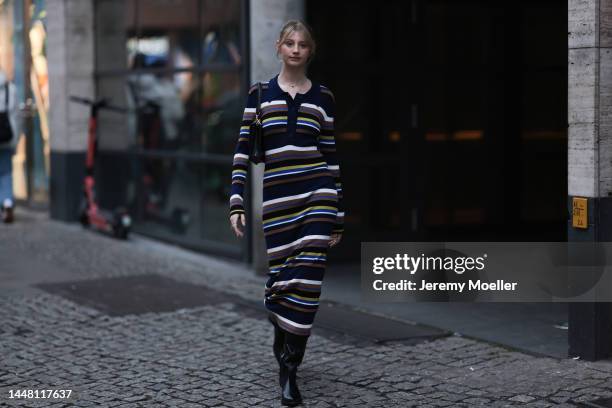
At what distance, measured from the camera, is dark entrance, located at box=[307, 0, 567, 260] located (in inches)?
436

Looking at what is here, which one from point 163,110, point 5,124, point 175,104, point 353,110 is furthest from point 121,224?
point 353,110

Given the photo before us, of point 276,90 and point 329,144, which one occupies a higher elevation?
point 276,90

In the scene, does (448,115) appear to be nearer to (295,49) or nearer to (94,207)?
(94,207)

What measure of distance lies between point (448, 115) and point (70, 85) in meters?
5.14

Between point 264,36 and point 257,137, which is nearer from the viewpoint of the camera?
point 257,137

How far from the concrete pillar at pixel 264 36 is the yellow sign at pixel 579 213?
12.2 feet

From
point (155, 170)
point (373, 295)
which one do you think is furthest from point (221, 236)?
point (373, 295)

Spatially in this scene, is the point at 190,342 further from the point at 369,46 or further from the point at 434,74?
the point at 434,74

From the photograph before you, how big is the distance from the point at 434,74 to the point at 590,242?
5438mm

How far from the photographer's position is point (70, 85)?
1442 cm

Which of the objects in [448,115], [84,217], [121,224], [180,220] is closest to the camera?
[448,115]

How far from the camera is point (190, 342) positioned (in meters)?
7.52

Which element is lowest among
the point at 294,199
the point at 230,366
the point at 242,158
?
the point at 230,366

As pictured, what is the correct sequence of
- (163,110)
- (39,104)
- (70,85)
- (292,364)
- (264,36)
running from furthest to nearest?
(39,104) → (70,85) → (163,110) → (264,36) → (292,364)
